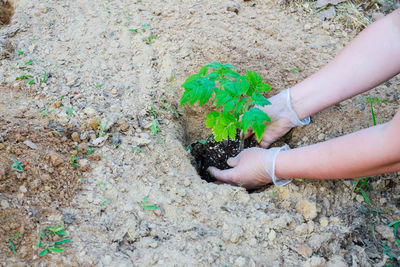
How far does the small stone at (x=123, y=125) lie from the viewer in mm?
2148

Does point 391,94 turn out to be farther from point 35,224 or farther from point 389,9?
point 35,224

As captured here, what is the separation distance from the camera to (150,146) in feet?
6.94

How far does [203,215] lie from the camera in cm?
186

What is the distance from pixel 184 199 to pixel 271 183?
0.66 m

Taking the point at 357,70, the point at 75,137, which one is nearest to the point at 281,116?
the point at 357,70

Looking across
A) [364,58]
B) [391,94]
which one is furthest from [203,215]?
[391,94]

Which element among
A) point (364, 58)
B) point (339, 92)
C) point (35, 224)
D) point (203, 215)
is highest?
point (364, 58)

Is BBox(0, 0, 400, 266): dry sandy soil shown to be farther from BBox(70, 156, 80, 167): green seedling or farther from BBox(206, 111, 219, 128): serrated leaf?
BBox(206, 111, 219, 128): serrated leaf

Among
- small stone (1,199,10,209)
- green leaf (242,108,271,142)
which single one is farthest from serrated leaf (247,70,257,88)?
small stone (1,199,10,209)

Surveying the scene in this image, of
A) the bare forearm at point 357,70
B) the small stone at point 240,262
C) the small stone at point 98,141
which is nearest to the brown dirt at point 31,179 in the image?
the small stone at point 98,141

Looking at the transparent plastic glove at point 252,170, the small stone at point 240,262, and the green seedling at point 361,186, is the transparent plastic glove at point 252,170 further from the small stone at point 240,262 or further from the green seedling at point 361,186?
the small stone at point 240,262

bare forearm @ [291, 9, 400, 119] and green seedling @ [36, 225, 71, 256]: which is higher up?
bare forearm @ [291, 9, 400, 119]

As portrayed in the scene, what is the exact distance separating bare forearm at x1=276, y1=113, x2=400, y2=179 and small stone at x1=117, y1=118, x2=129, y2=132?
953 mm

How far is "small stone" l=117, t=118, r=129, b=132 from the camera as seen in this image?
2148mm
